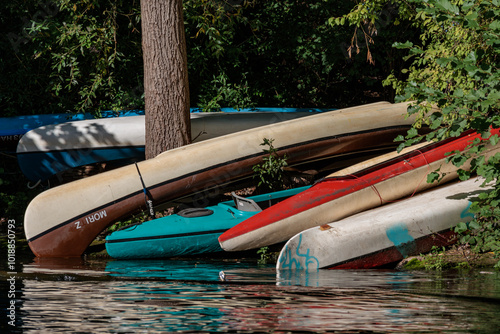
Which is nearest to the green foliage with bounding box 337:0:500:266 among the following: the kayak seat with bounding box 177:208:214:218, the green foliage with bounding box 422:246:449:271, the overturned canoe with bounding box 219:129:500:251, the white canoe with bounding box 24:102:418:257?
the green foliage with bounding box 422:246:449:271

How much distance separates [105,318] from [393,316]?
1558 mm

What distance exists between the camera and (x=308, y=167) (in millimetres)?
7656

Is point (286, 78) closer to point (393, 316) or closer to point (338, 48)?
point (338, 48)

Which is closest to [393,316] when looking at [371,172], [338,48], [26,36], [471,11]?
[471,11]

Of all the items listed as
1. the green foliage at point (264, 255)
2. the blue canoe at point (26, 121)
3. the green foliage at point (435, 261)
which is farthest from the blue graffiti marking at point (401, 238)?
the blue canoe at point (26, 121)

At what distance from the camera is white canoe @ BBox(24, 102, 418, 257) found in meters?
6.34

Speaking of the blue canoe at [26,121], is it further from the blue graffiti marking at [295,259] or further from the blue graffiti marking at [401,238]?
the blue graffiti marking at [401,238]

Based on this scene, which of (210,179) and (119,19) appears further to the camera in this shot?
(119,19)

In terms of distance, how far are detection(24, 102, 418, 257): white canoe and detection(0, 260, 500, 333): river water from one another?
1.19 metres

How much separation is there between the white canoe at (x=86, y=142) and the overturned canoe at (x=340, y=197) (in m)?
2.72

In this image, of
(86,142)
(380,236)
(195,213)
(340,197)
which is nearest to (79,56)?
(86,142)

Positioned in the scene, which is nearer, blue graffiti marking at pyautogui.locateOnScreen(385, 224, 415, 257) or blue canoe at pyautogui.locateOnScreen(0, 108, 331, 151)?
blue graffiti marking at pyautogui.locateOnScreen(385, 224, 415, 257)

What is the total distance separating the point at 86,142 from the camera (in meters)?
8.34

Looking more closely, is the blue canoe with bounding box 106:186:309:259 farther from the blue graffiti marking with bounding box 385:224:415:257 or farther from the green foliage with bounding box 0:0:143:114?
the green foliage with bounding box 0:0:143:114
